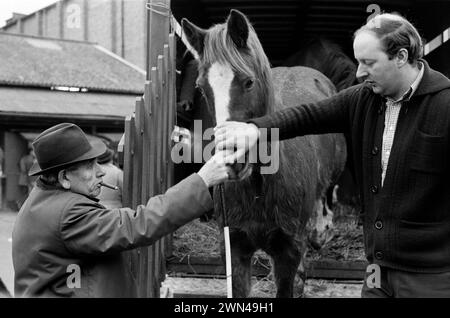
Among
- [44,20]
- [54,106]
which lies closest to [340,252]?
[54,106]

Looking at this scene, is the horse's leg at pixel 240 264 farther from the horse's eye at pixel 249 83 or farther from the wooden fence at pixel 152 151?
the horse's eye at pixel 249 83

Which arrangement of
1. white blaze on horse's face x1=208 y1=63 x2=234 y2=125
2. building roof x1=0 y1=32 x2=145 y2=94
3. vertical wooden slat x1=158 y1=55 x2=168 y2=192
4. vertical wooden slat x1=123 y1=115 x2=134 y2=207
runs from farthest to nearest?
building roof x1=0 y1=32 x2=145 y2=94, vertical wooden slat x1=158 y1=55 x2=168 y2=192, vertical wooden slat x1=123 y1=115 x2=134 y2=207, white blaze on horse's face x1=208 y1=63 x2=234 y2=125

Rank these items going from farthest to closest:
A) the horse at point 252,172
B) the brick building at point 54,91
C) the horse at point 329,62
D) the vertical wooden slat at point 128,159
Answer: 1. the brick building at point 54,91
2. the horse at point 329,62
3. the vertical wooden slat at point 128,159
4. the horse at point 252,172

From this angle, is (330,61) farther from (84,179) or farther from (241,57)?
(84,179)

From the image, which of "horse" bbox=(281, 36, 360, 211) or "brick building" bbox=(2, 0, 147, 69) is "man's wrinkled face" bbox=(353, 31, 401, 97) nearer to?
"horse" bbox=(281, 36, 360, 211)

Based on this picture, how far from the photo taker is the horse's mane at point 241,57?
3.46 metres

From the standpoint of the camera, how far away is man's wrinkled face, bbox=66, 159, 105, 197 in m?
2.62

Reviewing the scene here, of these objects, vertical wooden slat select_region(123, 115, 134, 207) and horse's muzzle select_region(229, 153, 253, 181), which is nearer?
horse's muzzle select_region(229, 153, 253, 181)

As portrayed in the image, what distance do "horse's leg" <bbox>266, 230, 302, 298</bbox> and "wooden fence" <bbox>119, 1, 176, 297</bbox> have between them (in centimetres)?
93

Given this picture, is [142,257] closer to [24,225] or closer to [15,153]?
[24,225]

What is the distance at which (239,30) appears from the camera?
3592 mm

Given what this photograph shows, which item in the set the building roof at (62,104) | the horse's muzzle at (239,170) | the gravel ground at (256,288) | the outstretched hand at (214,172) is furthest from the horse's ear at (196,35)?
the building roof at (62,104)

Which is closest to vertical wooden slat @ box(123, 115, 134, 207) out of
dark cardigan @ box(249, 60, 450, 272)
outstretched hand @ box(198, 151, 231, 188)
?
outstretched hand @ box(198, 151, 231, 188)

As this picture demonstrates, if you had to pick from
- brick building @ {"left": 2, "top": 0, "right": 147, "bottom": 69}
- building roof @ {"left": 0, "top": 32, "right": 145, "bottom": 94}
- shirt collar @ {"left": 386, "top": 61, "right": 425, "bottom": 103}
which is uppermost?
brick building @ {"left": 2, "top": 0, "right": 147, "bottom": 69}
